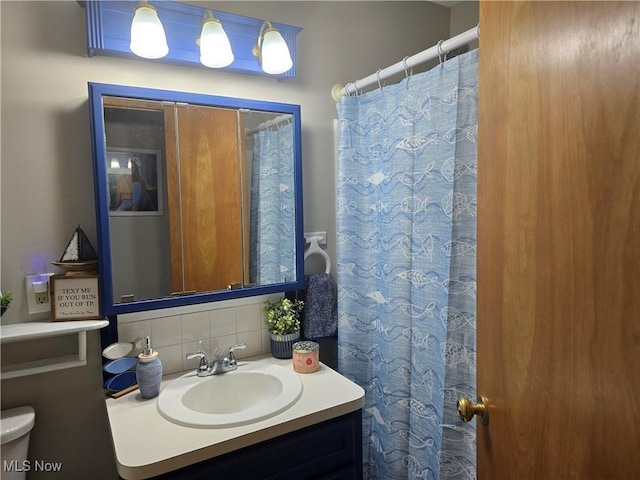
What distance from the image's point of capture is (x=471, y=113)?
1244 millimetres

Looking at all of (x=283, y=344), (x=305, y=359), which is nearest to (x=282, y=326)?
(x=283, y=344)

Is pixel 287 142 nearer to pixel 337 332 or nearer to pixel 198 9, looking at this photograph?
pixel 198 9

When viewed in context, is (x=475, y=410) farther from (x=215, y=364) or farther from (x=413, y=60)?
(x=413, y=60)

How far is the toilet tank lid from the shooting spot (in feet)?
3.83

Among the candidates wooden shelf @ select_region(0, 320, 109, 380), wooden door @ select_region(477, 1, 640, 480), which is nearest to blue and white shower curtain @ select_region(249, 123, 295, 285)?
A: wooden shelf @ select_region(0, 320, 109, 380)

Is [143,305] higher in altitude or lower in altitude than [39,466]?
higher

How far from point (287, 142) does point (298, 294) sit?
2.17 feet

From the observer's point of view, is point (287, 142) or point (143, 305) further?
point (287, 142)

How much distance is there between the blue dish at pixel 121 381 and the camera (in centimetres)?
137

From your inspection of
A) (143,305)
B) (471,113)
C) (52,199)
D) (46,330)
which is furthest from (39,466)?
(471,113)

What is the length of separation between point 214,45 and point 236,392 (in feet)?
4.15

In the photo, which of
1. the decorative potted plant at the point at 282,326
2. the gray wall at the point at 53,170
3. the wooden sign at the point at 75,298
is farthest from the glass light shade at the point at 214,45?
the decorative potted plant at the point at 282,326

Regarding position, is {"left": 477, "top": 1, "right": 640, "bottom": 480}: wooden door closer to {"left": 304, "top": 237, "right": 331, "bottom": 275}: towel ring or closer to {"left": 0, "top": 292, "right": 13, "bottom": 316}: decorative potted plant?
{"left": 304, "top": 237, "right": 331, "bottom": 275}: towel ring

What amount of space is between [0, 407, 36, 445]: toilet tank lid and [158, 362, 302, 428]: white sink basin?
369 millimetres
